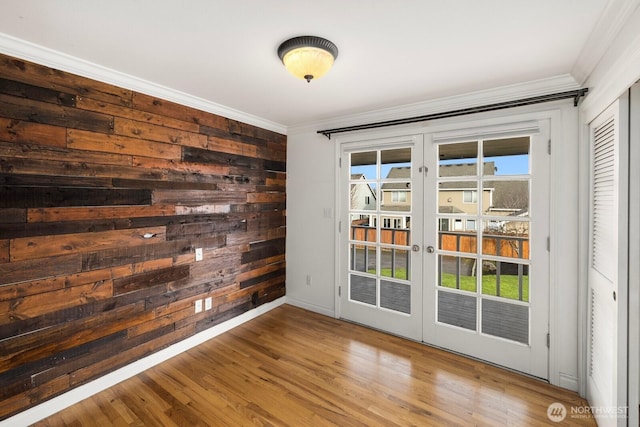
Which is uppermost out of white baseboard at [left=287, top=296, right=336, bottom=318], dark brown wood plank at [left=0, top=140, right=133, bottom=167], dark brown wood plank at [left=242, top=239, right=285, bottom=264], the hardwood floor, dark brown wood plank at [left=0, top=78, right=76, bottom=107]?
dark brown wood plank at [left=0, top=78, right=76, bottom=107]

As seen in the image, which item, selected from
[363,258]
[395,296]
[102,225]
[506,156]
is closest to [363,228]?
[363,258]

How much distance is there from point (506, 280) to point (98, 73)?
3716 millimetres

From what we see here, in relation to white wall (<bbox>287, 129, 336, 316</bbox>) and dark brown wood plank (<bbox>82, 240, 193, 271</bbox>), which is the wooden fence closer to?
white wall (<bbox>287, 129, 336, 316</bbox>)

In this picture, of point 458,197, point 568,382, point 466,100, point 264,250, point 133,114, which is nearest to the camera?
point 568,382

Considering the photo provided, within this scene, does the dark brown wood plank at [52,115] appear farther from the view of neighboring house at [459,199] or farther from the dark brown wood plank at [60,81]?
the view of neighboring house at [459,199]

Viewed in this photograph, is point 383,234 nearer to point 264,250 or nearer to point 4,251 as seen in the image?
point 264,250

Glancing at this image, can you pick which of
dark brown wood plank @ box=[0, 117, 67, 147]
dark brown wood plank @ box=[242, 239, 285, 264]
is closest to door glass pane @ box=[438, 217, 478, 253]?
dark brown wood plank @ box=[242, 239, 285, 264]

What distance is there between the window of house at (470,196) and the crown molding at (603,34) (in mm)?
1092

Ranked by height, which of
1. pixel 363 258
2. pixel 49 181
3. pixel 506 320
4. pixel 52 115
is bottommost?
pixel 506 320

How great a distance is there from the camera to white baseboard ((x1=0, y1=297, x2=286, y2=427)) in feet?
6.18

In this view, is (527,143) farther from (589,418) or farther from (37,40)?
(37,40)

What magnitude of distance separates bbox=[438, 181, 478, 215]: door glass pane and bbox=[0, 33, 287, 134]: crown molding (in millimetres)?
2360

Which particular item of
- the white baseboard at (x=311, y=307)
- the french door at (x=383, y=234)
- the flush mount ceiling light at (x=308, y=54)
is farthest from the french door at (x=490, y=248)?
the flush mount ceiling light at (x=308, y=54)

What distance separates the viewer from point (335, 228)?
350 centimetres
